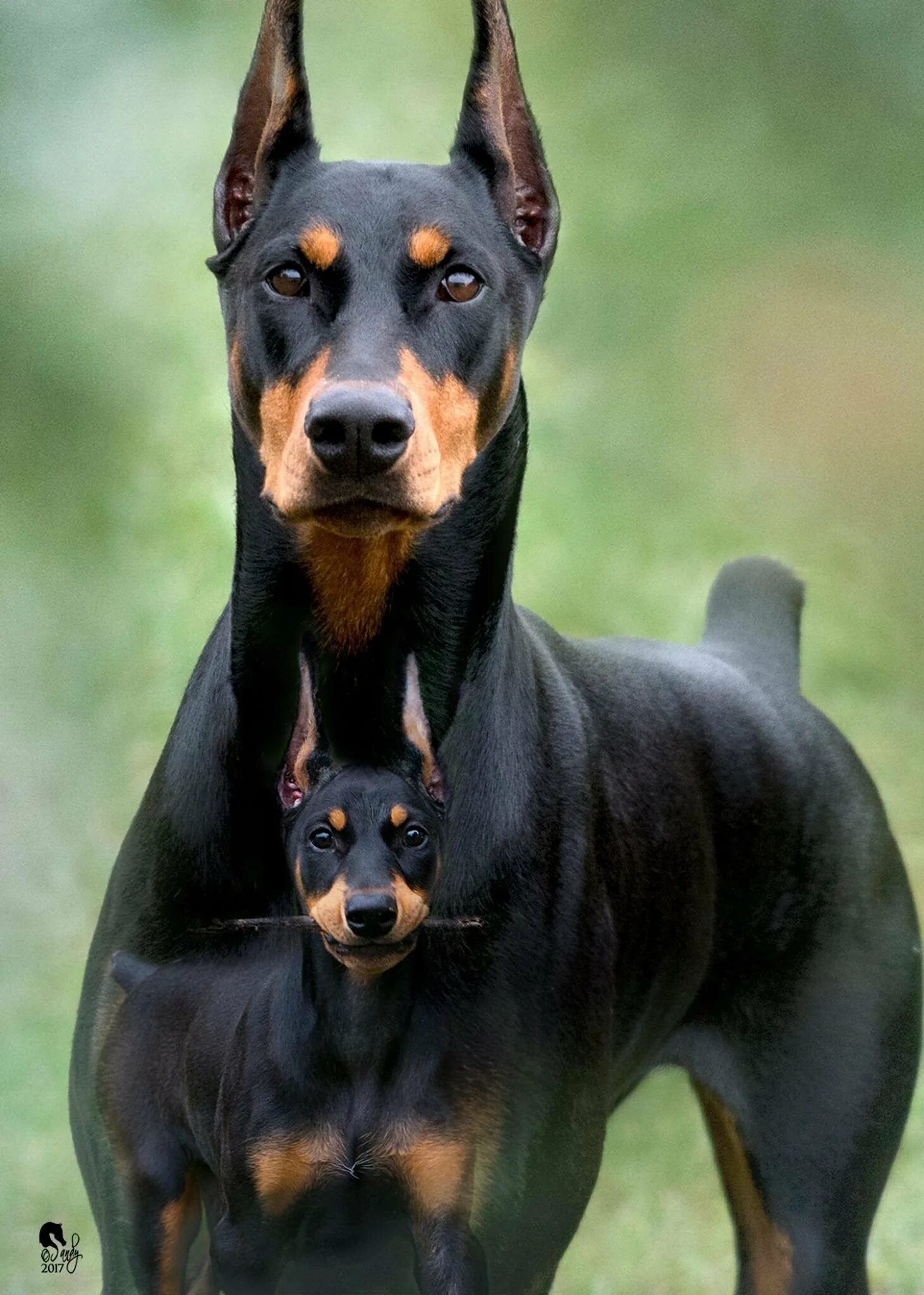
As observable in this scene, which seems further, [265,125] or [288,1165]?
[265,125]

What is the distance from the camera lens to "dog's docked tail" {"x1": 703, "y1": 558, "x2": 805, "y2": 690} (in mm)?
4371

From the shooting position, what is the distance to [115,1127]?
304 centimetres

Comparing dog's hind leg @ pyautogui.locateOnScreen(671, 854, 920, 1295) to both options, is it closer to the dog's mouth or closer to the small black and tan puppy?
the small black and tan puppy

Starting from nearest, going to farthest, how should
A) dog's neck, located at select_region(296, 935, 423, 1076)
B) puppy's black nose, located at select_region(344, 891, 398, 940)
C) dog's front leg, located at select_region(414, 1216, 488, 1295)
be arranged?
puppy's black nose, located at select_region(344, 891, 398, 940)
dog's front leg, located at select_region(414, 1216, 488, 1295)
dog's neck, located at select_region(296, 935, 423, 1076)

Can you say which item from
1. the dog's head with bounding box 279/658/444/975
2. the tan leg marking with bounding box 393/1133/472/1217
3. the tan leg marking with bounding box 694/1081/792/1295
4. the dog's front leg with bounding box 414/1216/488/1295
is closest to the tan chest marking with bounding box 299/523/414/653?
the dog's head with bounding box 279/658/444/975

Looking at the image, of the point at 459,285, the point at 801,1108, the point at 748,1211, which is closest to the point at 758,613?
the point at 801,1108

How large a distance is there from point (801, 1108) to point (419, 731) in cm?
128

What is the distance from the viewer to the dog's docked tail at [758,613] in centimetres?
437

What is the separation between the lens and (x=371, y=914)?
2.67 metres

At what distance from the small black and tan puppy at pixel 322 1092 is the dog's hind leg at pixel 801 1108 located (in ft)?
3.18

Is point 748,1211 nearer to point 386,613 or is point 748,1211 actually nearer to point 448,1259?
point 448,1259

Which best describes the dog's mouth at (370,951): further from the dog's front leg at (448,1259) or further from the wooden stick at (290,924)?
the dog's front leg at (448,1259)

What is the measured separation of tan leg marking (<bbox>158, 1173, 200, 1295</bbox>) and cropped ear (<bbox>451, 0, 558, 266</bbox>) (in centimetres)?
138

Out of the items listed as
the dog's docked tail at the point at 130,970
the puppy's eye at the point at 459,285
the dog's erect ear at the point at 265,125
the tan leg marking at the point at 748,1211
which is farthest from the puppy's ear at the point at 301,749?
the tan leg marking at the point at 748,1211
